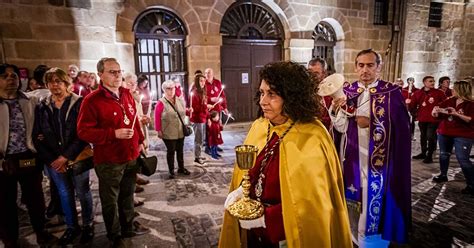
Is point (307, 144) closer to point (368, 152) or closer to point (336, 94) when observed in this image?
point (336, 94)

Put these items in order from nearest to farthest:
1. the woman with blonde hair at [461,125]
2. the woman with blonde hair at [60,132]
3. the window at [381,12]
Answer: the woman with blonde hair at [60,132] < the woman with blonde hair at [461,125] < the window at [381,12]

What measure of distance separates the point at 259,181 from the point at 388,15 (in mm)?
12188

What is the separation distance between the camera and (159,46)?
27.5 feet

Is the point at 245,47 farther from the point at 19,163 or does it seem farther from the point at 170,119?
the point at 19,163

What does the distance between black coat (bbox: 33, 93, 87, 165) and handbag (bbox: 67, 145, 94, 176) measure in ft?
0.17

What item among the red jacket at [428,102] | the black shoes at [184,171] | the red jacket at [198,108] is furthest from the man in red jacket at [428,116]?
the black shoes at [184,171]

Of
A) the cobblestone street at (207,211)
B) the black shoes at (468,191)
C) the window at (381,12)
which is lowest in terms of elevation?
the cobblestone street at (207,211)

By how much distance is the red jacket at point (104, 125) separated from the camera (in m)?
2.83

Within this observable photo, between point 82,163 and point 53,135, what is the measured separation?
44cm

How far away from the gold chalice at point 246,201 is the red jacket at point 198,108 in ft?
14.9

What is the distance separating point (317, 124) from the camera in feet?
5.78

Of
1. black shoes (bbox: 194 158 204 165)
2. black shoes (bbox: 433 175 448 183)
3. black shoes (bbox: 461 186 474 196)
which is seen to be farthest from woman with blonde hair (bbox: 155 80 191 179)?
black shoes (bbox: 461 186 474 196)

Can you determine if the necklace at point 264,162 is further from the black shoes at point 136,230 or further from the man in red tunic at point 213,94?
the man in red tunic at point 213,94

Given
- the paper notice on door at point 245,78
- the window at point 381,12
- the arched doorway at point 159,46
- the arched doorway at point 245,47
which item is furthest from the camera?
the window at point 381,12
